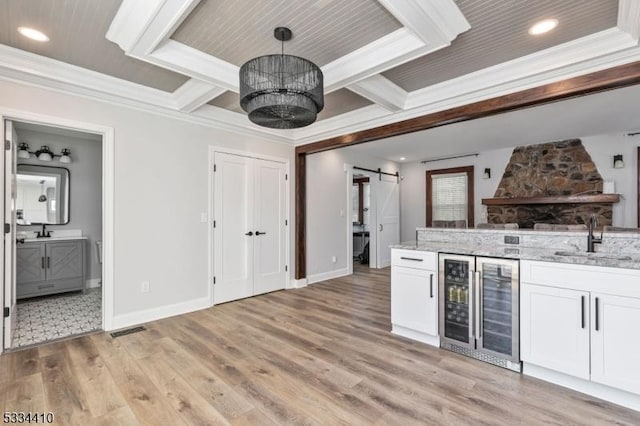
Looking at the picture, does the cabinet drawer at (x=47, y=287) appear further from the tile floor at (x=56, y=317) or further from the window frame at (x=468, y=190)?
the window frame at (x=468, y=190)

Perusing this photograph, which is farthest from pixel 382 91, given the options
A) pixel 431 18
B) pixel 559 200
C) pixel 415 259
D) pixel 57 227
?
pixel 57 227

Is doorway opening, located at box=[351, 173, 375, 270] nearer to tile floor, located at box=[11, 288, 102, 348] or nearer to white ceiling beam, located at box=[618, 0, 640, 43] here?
tile floor, located at box=[11, 288, 102, 348]

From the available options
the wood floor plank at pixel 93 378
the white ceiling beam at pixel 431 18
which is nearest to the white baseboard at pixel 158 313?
the wood floor plank at pixel 93 378

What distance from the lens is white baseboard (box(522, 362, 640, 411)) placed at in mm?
1990

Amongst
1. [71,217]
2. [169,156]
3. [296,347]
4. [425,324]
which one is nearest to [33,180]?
[71,217]

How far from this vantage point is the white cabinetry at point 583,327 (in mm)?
1975

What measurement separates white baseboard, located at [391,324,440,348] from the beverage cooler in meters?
0.08

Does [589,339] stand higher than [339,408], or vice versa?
[589,339]

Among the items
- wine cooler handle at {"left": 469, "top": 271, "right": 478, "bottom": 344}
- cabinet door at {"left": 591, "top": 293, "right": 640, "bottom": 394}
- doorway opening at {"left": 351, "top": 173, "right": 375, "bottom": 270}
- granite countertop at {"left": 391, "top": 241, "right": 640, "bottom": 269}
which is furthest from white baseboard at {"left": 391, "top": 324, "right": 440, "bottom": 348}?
doorway opening at {"left": 351, "top": 173, "right": 375, "bottom": 270}

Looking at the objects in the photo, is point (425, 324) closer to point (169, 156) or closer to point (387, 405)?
point (387, 405)

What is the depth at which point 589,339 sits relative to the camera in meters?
2.10

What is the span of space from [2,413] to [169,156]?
103 inches

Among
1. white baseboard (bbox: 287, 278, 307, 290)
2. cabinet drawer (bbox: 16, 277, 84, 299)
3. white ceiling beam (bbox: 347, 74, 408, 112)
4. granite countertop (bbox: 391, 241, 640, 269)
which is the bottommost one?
white baseboard (bbox: 287, 278, 307, 290)

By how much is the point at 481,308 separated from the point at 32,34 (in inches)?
164
